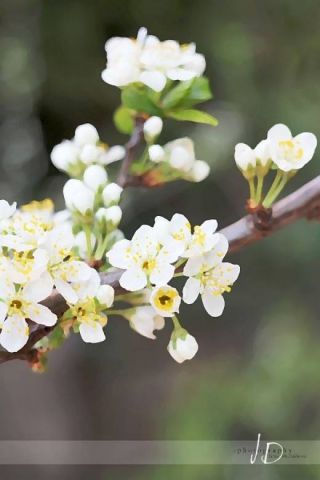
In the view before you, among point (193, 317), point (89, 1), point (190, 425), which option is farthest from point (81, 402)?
point (89, 1)

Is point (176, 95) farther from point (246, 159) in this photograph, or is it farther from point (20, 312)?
point (20, 312)

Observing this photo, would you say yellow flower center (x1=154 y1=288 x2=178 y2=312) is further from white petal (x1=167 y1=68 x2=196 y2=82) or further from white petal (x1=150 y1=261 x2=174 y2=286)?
white petal (x1=167 y1=68 x2=196 y2=82)

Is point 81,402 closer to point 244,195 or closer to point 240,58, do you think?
point 244,195

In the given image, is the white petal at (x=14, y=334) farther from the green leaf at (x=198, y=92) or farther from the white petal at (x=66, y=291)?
the green leaf at (x=198, y=92)

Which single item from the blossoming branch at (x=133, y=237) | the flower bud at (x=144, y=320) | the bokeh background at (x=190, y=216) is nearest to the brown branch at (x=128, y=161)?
the blossoming branch at (x=133, y=237)

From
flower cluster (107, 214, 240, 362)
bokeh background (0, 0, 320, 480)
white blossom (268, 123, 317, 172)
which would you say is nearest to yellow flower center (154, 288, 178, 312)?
flower cluster (107, 214, 240, 362)
